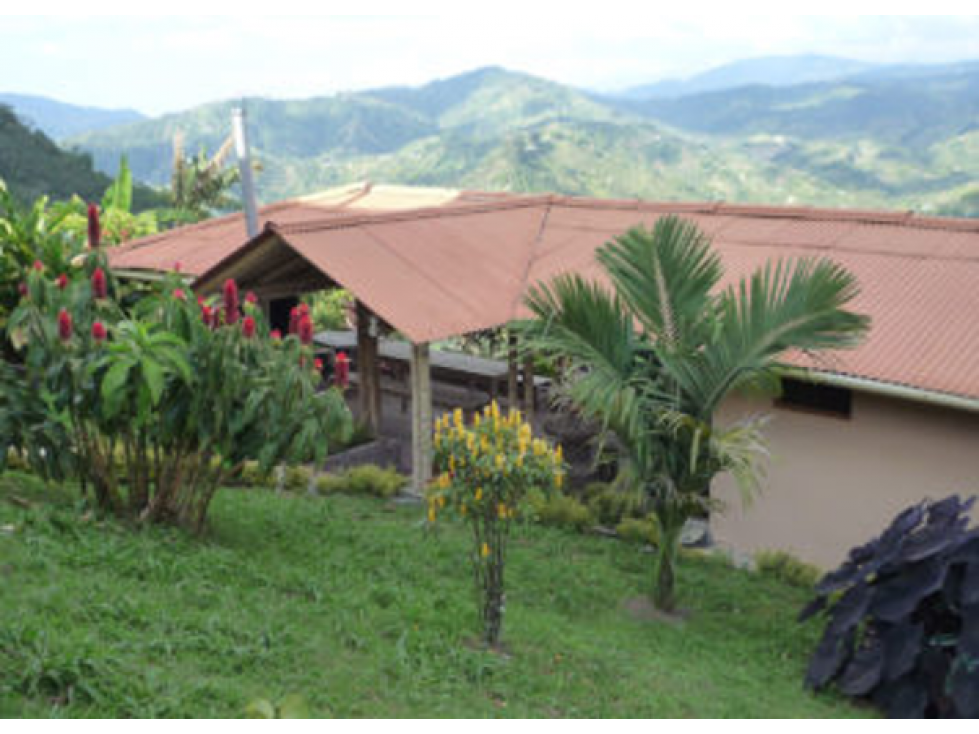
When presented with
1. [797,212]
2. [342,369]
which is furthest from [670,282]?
[797,212]

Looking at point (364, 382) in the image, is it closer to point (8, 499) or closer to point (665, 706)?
point (8, 499)

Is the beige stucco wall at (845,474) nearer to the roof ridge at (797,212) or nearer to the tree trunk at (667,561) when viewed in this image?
the tree trunk at (667,561)

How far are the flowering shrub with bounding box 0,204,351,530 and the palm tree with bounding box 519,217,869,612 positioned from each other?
1.78 m

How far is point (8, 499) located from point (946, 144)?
132m

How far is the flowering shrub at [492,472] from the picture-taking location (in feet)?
19.0

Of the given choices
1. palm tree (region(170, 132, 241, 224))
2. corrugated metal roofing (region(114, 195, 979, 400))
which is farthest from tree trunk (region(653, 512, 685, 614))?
palm tree (region(170, 132, 241, 224))

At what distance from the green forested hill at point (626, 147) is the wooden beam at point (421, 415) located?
169ft

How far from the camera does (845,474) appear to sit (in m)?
8.84

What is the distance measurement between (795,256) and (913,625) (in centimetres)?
528

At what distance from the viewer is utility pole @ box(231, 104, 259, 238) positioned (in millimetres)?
12742

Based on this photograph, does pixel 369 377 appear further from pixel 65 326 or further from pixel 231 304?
pixel 65 326

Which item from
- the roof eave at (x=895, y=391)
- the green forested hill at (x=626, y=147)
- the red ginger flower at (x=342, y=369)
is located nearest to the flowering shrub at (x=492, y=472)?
the red ginger flower at (x=342, y=369)

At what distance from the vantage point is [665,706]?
207 inches

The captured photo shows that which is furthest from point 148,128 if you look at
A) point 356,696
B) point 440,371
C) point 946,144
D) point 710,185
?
point 356,696
